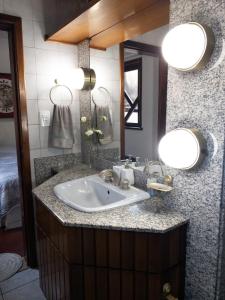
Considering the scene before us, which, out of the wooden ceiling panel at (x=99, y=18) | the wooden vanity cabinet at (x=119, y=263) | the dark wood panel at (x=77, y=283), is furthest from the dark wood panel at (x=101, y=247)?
the wooden ceiling panel at (x=99, y=18)

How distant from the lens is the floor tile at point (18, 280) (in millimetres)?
1822

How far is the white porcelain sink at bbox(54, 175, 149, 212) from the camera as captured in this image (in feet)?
4.38

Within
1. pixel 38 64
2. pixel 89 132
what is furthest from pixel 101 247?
pixel 38 64

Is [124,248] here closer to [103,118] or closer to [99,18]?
[103,118]

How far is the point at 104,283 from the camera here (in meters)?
1.13

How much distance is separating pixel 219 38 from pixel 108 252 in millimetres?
979

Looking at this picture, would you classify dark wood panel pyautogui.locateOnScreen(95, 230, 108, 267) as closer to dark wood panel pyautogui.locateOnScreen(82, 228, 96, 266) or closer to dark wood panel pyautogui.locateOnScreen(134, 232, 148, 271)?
dark wood panel pyautogui.locateOnScreen(82, 228, 96, 266)

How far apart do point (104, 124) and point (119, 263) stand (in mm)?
1079

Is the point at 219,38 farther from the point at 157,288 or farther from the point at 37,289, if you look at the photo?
the point at 37,289

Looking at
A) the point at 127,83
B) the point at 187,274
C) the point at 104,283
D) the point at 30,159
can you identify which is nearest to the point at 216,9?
the point at 127,83

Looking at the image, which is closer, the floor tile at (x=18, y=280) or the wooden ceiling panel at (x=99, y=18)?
the wooden ceiling panel at (x=99, y=18)

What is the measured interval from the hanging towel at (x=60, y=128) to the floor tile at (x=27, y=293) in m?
1.07

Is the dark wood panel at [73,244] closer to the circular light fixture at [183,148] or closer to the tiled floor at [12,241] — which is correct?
the circular light fixture at [183,148]

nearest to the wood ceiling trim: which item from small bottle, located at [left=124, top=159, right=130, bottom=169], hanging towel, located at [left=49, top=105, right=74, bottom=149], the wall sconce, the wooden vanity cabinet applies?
the wall sconce
